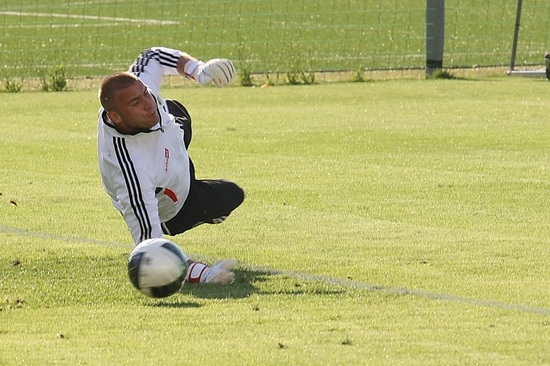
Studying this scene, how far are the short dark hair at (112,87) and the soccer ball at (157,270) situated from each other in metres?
1.01

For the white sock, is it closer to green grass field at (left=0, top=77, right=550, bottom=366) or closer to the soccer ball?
green grass field at (left=0, top=77, right=550, bottom=366)

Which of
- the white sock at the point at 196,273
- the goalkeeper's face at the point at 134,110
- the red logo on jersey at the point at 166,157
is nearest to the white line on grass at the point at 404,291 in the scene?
the white sock at the point at 196,273

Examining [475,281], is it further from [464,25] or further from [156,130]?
[464,25]

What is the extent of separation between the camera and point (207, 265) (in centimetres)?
862

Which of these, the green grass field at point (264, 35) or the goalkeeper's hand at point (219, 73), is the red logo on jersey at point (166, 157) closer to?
the goalkeeper's hand at point (219, 73)

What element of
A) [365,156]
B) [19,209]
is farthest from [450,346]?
[365,156]

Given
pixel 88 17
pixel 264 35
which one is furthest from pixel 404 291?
pixel 88 17

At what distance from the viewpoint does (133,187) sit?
8031 mm

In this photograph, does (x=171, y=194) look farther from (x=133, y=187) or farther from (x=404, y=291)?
(x=404, y=291)

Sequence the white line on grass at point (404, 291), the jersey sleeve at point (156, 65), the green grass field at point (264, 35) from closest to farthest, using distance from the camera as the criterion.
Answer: the white line on grass at point (404, 291), the jersey sleeve at point (156, 65), the green grass field at point (264, 35)

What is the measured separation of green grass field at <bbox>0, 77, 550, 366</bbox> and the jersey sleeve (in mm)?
1191

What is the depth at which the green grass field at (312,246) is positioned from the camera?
6.61 meters

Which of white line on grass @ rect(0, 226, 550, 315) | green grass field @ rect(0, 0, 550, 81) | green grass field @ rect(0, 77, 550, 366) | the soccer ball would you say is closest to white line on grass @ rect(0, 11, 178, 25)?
green grass field @ rect(0, 0, 550, 81)

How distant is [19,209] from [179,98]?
8.31 meters
